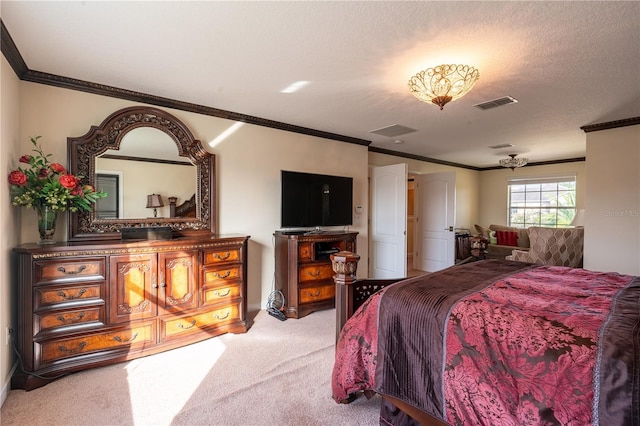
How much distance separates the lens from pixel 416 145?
5145mm

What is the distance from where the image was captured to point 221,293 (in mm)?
2914

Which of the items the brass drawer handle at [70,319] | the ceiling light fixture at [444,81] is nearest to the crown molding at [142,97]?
the brass drawer handle at [70,319]

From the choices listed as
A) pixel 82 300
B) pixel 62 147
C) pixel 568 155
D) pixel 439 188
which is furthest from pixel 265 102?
pixel 568 155

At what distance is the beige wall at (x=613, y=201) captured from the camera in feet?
11.5

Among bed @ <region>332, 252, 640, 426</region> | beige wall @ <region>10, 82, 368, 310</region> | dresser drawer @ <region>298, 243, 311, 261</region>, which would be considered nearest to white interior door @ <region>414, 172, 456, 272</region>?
beige wall @ <region>10, 82, 368, 310</region>

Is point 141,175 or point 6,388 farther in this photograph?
point 141,175

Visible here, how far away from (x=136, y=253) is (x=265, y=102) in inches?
73.5

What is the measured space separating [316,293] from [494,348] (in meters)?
2.53

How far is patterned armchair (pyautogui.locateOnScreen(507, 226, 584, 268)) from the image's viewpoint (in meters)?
4.24

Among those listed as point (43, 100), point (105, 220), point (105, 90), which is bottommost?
point (105, 220)

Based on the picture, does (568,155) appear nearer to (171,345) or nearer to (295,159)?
(295,159)

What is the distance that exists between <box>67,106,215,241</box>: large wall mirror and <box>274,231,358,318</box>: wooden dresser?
0.91 metres

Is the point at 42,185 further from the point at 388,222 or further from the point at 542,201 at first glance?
the point at 542,201

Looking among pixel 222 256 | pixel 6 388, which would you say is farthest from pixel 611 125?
pixel 6 388
